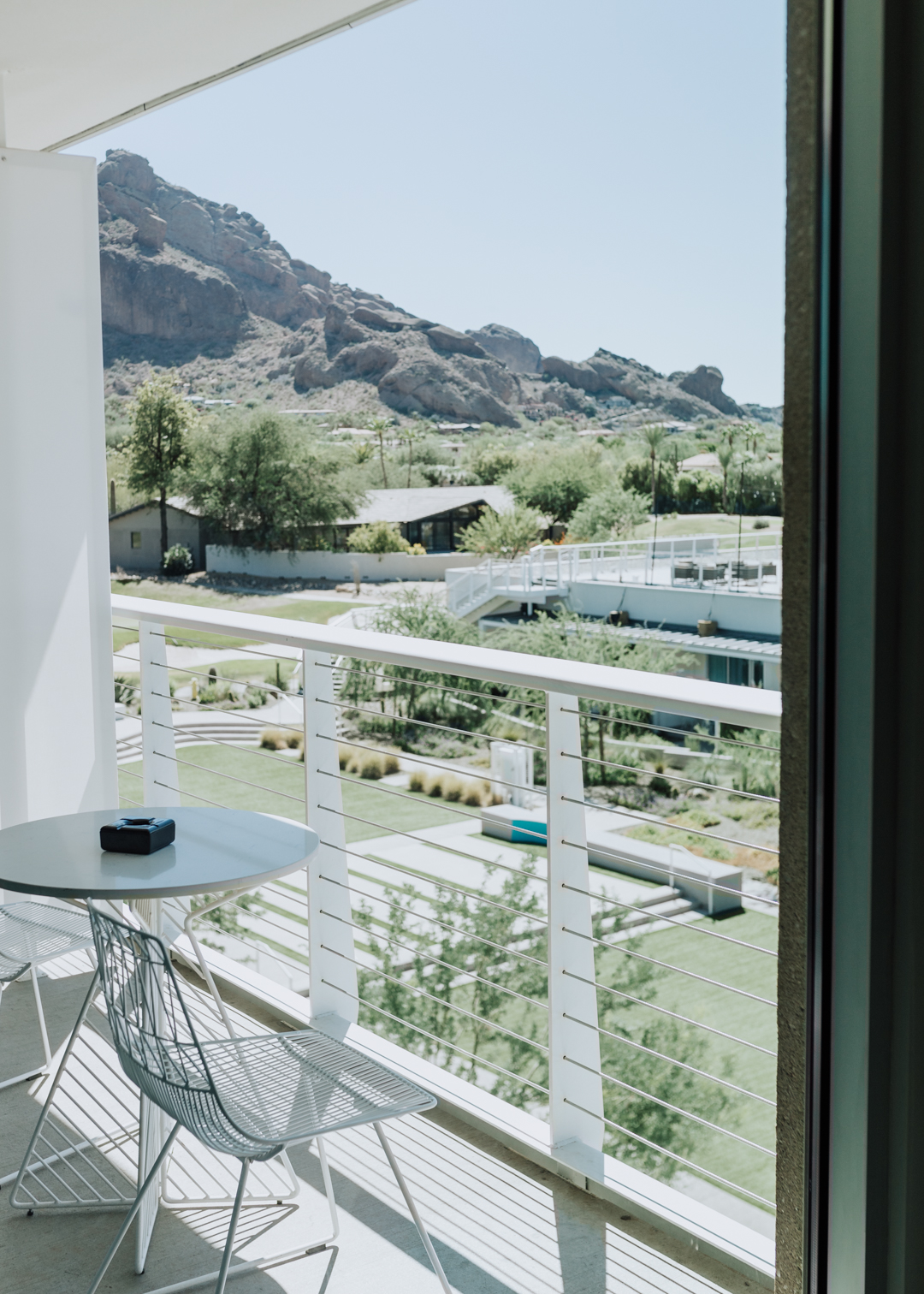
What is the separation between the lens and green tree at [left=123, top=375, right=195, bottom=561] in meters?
16.7

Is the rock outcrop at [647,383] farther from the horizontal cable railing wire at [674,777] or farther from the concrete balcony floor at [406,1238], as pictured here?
the concrete balcony floor at [406,1238]

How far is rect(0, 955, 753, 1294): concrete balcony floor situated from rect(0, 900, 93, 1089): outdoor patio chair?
317 millimetres

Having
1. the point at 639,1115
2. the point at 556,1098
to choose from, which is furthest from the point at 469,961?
the point at 556,1098

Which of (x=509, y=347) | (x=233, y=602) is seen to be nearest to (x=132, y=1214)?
(x=233, y=602)

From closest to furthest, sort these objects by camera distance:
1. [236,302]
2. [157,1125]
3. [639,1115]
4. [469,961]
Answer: [157,1125], [639,1115], [469,961], [236,302]

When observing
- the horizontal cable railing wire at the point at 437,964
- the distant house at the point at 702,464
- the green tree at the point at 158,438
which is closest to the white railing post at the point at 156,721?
the horizontal cable railing wire at the point at 437,964

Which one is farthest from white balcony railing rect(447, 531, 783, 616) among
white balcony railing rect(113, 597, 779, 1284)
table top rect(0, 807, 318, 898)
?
table top rect(0, 807, 318, 898)

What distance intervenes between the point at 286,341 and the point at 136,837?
15626 millimetres

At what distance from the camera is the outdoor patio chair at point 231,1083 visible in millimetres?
1522

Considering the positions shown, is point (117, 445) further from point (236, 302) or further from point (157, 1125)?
point (157, 1125)

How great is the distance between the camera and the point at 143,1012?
1.57 metres

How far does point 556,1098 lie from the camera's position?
7.02ft

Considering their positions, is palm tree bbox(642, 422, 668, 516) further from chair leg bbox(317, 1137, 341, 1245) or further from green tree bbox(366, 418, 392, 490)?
chair leg bbox(317, 1137, 341, 1245)

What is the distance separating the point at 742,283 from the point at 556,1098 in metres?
17.0
